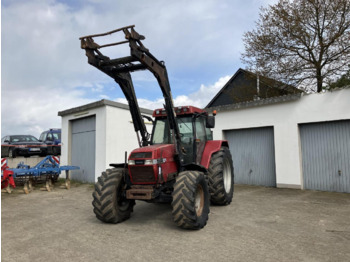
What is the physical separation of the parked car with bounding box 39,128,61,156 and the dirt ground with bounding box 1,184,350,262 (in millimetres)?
Answer: 8059

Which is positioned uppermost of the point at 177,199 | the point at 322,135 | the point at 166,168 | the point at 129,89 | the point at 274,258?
the point at 129,89


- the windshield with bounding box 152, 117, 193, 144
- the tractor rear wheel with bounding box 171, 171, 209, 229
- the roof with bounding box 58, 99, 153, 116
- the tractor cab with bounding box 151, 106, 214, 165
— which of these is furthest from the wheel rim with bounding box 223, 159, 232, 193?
the roof with bounding box 58, 99, 153, 116

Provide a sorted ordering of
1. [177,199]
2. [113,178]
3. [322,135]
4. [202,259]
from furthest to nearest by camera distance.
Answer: [322,135] → [113,178] → [177,199] → [202,259]

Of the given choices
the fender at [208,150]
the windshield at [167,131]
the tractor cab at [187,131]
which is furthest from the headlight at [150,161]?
the fender at [208,150]

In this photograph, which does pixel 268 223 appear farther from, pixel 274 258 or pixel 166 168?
pixel 166 168

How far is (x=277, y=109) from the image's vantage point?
9.28 meters

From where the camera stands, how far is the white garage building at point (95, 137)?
35.2ft

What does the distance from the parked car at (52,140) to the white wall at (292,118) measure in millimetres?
10818

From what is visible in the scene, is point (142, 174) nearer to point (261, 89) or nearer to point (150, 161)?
point (150, 161)

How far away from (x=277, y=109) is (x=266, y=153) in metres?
1.70

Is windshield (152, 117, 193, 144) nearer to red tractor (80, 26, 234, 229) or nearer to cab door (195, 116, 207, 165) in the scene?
red tractor (80, 26, 234, 229)

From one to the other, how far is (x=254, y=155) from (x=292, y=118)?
80.2 inches

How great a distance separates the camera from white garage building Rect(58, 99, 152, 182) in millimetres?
10727

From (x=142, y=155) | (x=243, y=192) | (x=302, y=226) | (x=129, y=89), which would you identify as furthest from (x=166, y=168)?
(x=243, y=192)
